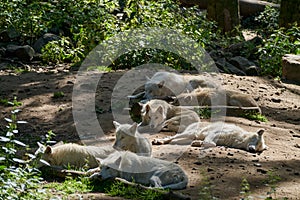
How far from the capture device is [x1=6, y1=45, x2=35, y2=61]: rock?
521 inches

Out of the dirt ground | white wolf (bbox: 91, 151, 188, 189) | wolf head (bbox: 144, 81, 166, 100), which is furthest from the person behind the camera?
wolf head (bbox: 144, 81, 166, 100)

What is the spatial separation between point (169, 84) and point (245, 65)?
12.5 feet

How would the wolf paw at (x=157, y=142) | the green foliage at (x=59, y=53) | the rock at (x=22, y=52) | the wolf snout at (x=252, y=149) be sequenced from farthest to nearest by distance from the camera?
the rock at (x=22, y=52)
the green foliage at (x=59, y=53)
the wolf paw at (x=157, y=142)
the wolf snout at (x=252, y=149)

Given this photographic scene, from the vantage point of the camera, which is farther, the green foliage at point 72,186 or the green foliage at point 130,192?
the green foliage at point 72,186

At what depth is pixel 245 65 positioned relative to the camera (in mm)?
13344

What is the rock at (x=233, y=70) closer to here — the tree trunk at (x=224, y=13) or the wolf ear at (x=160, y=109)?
the tree trunk at (x=224, y=13)

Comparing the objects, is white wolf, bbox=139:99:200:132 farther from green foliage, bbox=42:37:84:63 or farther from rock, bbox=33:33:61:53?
rock, bbox=33:33:61:53

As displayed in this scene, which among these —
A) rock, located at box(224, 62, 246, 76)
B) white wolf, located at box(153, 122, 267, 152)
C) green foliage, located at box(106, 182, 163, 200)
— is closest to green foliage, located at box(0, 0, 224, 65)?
rock, located at box(224, 62, 246, 76)

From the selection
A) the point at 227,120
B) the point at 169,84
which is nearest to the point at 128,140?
the point at 227,120

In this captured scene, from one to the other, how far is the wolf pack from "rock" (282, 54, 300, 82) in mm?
2327

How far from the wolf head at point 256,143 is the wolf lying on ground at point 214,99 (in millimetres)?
1905

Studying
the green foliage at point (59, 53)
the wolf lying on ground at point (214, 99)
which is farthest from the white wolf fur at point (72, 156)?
the green foliage at point (59, 53)

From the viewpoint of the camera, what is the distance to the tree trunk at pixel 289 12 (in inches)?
619

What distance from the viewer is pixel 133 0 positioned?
1345 centimetres
